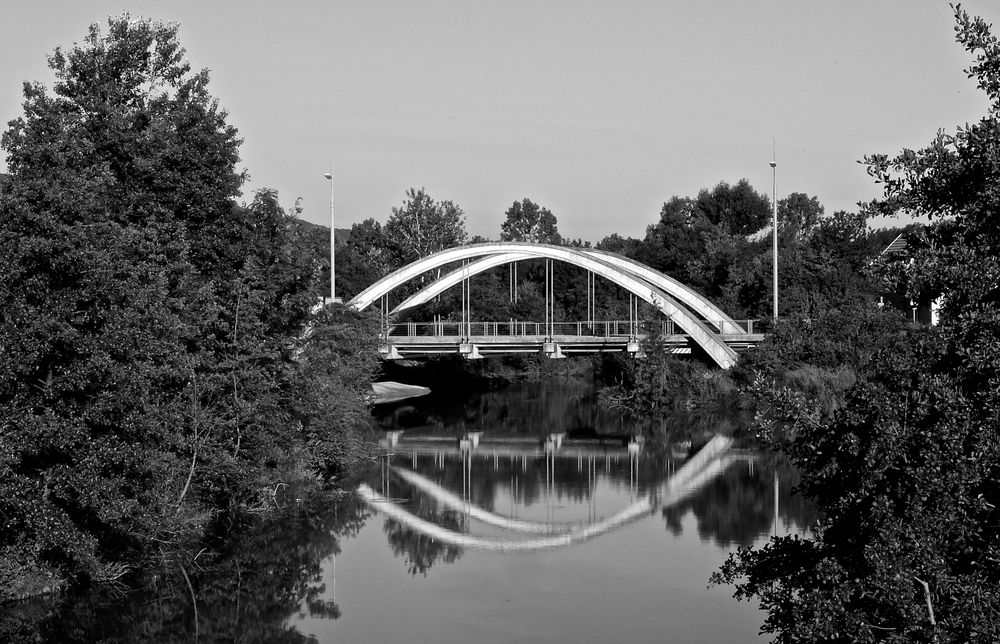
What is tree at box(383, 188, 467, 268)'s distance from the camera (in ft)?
213

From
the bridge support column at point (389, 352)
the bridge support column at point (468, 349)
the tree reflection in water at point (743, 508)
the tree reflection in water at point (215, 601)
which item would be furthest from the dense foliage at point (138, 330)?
the bridge support column at point (468, 349)

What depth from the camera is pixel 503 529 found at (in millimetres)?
18750

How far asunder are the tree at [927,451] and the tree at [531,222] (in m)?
66.0

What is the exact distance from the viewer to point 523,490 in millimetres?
22469

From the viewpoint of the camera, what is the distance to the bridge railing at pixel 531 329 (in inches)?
1484

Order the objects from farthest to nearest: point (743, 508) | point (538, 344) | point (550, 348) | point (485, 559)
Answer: point (538, 344) < point (550, 348) < point (743, 508) < point (485, 559)

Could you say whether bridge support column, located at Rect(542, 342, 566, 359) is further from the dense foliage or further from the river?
the dense foliage

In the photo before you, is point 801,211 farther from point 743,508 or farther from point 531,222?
point 743,508

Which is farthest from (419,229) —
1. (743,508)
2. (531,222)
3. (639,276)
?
(743,508)

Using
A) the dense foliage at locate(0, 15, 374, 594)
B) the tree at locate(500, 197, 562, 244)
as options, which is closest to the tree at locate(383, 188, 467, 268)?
the tree at locate(500, 197, 562, 244)

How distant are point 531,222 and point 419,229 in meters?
11.6

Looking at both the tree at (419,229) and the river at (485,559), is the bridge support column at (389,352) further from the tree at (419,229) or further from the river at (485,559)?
the tree at (419,229)

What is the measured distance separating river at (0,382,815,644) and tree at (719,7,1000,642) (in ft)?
16.2

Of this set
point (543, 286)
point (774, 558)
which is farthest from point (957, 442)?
point (543, 286)
